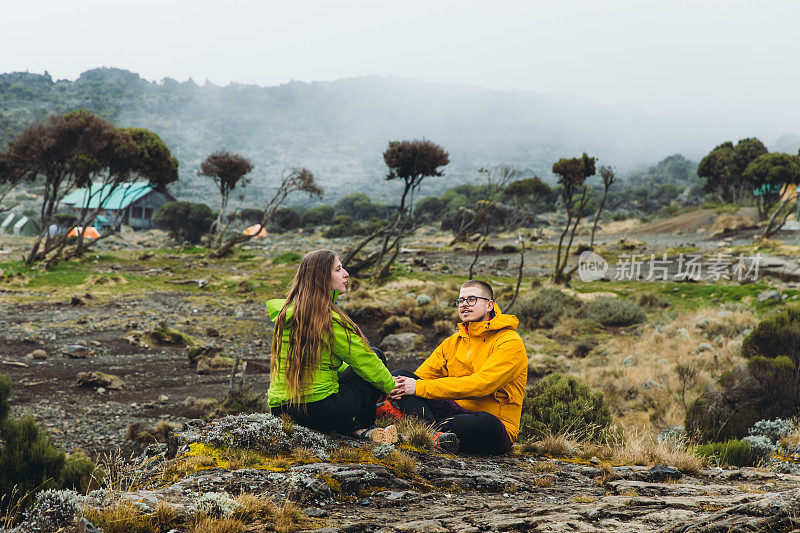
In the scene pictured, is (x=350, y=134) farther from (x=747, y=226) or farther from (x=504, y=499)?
(x=504, y=499)

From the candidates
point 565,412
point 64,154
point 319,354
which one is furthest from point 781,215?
point 64,154

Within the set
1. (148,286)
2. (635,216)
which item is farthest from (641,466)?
(635,216)

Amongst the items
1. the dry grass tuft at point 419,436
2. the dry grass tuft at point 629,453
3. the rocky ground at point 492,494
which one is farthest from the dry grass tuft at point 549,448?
the dry grass tuft at point 419,436

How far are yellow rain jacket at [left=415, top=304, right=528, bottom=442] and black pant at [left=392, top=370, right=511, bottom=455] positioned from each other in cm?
12

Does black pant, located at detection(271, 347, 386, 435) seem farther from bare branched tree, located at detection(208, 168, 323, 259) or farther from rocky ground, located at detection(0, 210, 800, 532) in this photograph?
bare branched tree, located at detection(208, 168, 323, 259)

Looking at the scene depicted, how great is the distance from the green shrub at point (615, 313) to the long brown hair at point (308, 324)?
12.1 metres

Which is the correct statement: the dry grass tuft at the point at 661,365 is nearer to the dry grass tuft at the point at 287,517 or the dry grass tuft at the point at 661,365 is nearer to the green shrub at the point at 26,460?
the dry grass tuft at the point at 287,517

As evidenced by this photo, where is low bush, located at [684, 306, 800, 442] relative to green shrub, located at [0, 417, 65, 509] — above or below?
above

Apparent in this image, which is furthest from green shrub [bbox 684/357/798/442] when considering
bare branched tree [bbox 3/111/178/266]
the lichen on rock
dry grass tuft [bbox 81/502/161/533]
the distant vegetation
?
the distant vegetation

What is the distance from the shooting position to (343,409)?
3.60m

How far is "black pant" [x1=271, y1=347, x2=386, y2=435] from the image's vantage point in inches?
140

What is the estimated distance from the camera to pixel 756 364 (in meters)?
7.05

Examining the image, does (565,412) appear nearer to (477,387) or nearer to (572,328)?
(477,387)

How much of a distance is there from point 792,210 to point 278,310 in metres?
47.9
